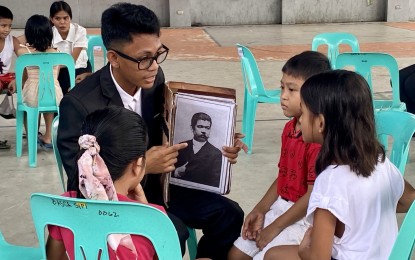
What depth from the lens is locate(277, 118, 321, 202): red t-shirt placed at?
2.51m

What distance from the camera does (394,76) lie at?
4.70m

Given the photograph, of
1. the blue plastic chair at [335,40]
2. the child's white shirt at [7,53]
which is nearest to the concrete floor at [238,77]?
the child's white shirt at [7,53]

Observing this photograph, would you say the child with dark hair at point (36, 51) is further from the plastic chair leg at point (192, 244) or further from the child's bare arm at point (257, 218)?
the child's bare arm at point (257, 218)

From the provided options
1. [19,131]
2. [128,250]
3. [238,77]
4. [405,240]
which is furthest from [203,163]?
[238,77]

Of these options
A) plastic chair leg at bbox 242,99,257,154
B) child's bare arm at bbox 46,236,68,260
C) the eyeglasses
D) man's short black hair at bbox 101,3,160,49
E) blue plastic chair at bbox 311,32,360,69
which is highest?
man's short black hair at bbox 101,3,160,49

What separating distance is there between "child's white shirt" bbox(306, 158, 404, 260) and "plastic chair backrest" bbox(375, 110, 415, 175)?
0.80m

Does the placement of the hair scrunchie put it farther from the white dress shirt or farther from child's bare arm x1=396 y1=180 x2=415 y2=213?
child's bare arm x1=396 y1=180 x2=415 y2=213

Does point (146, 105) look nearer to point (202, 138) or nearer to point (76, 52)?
point (202, 138)

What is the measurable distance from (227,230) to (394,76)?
7.72 ft

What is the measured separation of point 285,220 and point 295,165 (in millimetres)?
215

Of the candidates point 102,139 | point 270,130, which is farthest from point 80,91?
point 270,130

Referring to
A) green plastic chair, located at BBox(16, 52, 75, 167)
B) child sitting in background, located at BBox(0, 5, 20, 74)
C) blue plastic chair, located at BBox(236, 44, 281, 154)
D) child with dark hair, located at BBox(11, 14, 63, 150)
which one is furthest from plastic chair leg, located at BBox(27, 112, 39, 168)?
blue plastic chair, located at BBox(236, 44, 281, 154)

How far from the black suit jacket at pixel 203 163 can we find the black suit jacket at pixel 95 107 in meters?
0.18

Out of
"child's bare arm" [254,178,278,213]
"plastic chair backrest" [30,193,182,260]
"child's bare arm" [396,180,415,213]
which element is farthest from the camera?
"child's bare arm" [254,178,278,213]
